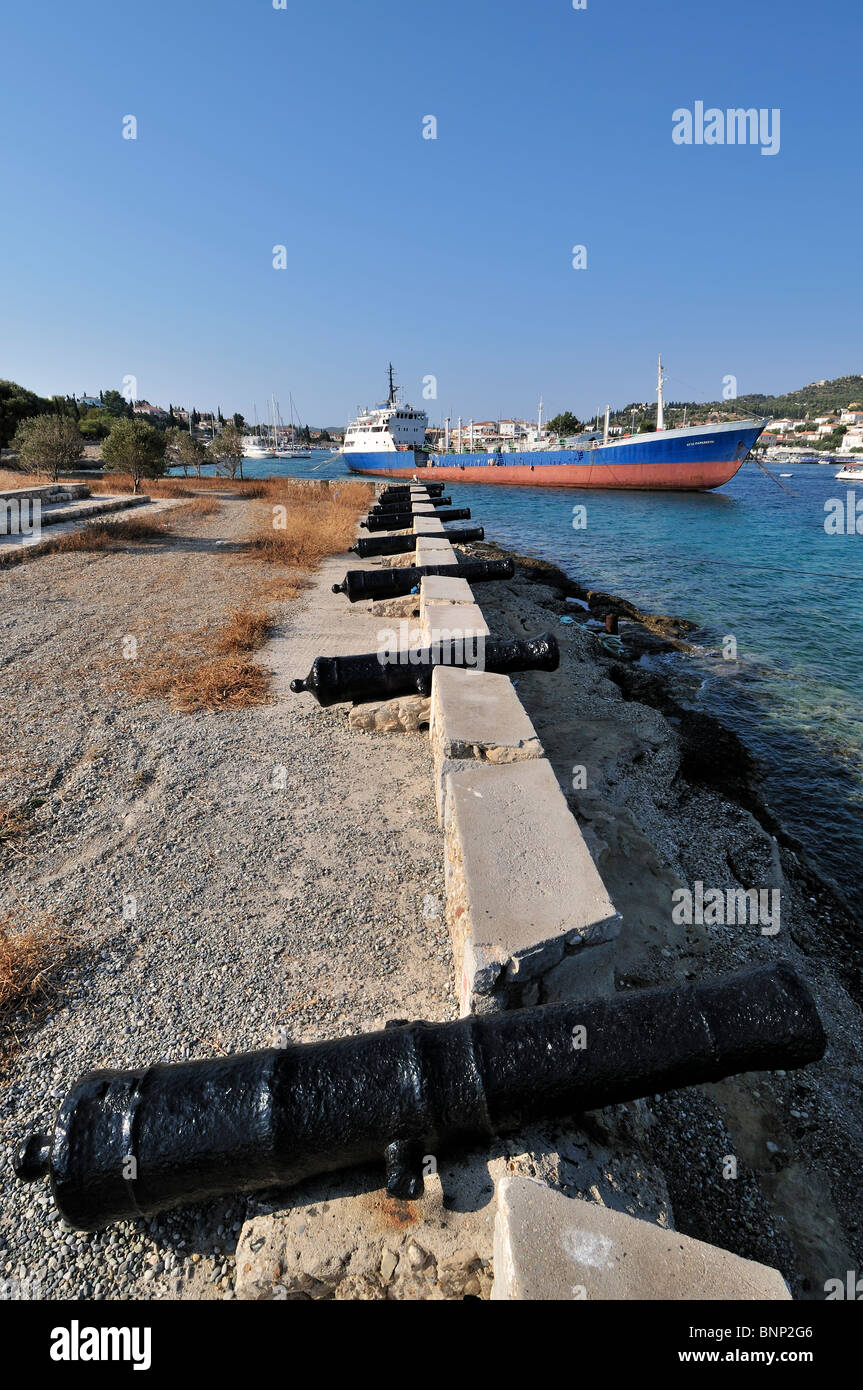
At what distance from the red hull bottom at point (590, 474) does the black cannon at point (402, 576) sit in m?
44.1

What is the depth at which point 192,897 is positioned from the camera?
12.8ft

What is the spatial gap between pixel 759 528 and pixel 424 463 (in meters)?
35.0

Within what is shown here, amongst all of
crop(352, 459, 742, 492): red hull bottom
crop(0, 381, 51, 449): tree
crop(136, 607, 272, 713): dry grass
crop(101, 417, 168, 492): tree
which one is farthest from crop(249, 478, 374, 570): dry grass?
crop(352, 459, 742, 492): red hull bottom

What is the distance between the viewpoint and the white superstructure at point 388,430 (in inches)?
2408

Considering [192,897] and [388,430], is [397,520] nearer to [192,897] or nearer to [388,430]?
[192,897]

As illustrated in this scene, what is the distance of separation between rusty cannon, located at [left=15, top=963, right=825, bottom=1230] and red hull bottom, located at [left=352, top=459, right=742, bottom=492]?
5216 cm

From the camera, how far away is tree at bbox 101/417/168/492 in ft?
94.5

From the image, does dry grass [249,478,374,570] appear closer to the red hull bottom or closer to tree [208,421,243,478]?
tree [208,421,243,478]

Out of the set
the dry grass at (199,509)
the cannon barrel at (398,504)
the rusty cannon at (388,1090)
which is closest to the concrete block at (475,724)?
the rusty cannon at (388,1090)

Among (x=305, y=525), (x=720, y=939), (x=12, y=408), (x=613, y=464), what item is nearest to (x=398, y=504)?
(x=305, y=525)

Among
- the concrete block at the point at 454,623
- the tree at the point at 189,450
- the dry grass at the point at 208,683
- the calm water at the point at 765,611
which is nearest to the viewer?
the concrete block at the point at 454,623

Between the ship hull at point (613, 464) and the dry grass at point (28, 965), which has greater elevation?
the ship hull at point (613, 464)

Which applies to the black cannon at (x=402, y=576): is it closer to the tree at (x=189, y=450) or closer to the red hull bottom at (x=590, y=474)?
the tree at (x=189, y=450)
